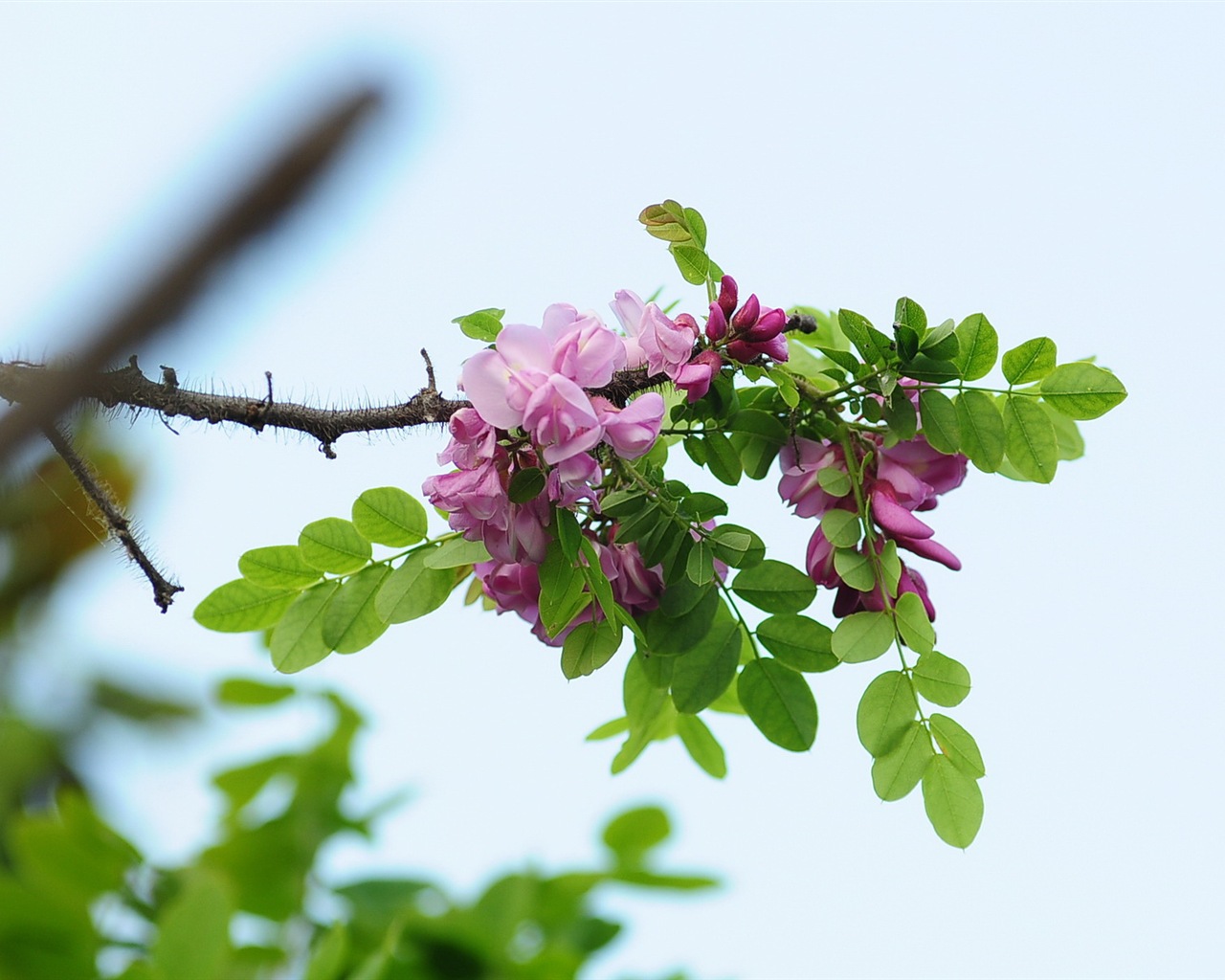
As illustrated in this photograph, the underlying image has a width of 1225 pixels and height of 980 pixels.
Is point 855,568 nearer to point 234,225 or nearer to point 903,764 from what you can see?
point 903,764

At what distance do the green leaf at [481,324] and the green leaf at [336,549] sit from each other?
0.24 m

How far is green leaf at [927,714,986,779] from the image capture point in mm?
1105

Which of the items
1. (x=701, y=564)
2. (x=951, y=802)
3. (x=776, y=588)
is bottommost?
(x=951, y=802)

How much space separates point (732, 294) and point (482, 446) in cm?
26

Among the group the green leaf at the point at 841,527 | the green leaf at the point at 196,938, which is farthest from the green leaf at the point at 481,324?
the green leaf at the point at 196,938

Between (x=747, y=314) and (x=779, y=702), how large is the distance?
41 cm

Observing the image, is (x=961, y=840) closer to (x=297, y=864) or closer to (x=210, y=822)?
(x=297, y=864)

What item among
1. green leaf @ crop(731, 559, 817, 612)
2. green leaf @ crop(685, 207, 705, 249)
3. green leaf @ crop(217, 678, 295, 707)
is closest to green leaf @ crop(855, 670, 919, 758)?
green leaf @ crop(731, 559, 817, 612)

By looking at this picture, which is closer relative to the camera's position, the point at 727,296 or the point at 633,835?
the point at 727,296

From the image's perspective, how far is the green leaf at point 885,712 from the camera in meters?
1.12

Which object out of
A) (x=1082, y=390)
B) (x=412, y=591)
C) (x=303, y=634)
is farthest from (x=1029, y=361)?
(x=303, y=634)

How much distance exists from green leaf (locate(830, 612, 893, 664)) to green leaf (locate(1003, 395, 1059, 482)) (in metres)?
0.21

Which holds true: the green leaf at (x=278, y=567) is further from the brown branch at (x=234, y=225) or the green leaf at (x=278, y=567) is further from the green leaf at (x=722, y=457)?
the brown branch at (x=234, y=225)

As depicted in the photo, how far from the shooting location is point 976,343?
1127 mm
